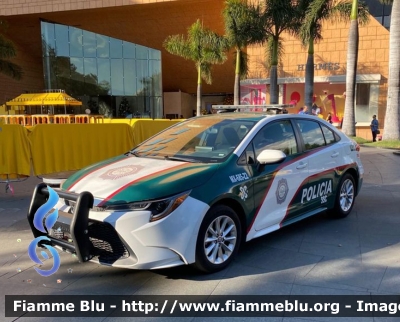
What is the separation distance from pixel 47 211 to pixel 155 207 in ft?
3.74

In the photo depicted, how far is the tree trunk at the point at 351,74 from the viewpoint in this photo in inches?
709

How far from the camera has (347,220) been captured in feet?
19.3

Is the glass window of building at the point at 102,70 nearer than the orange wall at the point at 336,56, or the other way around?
the orange wall at the point at 336,56

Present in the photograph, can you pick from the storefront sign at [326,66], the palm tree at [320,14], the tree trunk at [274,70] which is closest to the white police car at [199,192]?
the palm tree at [320,14]

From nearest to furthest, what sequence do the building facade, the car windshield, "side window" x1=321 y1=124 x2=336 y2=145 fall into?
the car windshield
"side window" x1=321 y1=124 x2=336 y2=145
the building facade

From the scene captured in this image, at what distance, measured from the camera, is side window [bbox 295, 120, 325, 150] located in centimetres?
521

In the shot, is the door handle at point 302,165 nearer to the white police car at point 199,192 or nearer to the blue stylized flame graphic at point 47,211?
the white police car at point 199,192

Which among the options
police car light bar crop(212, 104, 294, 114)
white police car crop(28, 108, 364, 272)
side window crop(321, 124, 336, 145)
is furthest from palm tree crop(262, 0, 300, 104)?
white police car crop(28, 108, 364, 272)

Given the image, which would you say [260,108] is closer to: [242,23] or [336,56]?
[242,23]

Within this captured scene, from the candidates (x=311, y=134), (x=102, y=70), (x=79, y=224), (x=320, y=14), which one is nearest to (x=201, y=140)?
(x=311, y=134)

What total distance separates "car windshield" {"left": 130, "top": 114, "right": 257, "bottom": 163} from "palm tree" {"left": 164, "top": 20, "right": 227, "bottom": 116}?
20.9m

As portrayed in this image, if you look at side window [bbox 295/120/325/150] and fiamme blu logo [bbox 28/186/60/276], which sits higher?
side window [bbox 295/120/325/150]

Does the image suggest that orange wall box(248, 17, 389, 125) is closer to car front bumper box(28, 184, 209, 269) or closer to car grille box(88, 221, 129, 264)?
car front bumper box(28, 184, 209, 269)

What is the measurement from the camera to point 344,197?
589cm
